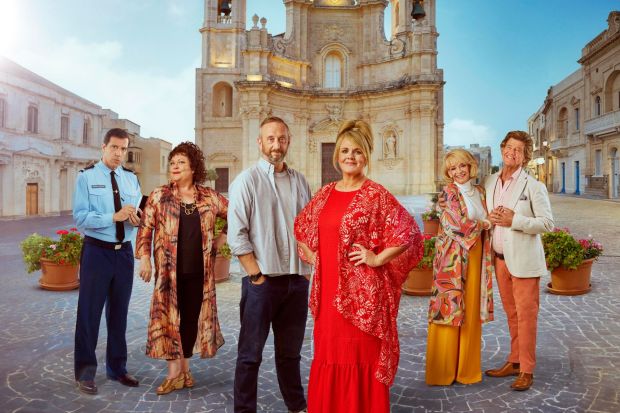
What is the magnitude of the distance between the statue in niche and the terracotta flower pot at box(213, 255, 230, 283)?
23072mm

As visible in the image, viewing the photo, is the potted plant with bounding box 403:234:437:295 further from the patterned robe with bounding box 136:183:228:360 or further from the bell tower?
the bell tower

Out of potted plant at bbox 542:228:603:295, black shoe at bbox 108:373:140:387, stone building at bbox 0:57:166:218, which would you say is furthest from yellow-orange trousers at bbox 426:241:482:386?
stone building at bbox 0:57:166:218

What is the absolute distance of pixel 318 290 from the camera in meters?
2.68

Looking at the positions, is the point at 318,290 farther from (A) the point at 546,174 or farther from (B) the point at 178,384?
(A) the point at 546,174

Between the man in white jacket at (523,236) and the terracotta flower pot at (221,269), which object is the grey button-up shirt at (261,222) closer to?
the man in white jacket at (523,236)

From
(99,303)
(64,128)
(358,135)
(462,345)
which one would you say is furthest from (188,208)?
(64,128)

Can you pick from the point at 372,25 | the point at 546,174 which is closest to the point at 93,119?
the point at 372,25

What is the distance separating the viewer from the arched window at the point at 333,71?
1256 inches

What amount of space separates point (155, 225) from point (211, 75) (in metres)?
29.0

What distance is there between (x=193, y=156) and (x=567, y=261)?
6051 millimetres

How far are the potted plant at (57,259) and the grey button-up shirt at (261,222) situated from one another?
5.73 m

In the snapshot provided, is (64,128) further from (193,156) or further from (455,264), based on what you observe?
(455,264)

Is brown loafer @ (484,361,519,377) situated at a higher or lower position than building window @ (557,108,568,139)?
lower

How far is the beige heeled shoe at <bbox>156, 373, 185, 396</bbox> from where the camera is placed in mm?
3691
